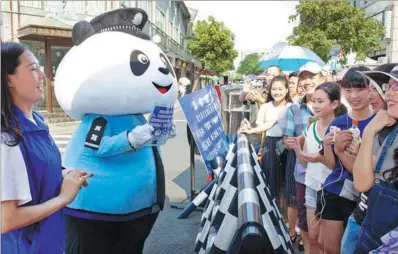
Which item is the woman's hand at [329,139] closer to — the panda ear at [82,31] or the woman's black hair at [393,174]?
the woman's black hair at [393,174]

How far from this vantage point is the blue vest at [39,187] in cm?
163

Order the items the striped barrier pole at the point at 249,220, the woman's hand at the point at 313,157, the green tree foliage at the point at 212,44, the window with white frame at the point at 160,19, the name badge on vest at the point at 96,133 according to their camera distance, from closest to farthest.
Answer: the striped barrier pole at the point at 249,220 → the name badge on vest at the point at 96,133 → the woman's hand at the point at 313,157 → the window with white frame at the point at 160,19 → the green tree foliage at the point at 212,44

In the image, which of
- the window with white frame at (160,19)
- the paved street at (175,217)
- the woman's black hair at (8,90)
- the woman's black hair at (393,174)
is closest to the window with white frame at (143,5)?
the window with white frame at (160,19)

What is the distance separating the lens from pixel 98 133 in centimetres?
262

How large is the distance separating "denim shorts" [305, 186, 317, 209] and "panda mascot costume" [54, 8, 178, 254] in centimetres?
117

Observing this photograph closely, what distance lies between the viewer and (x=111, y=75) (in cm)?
262

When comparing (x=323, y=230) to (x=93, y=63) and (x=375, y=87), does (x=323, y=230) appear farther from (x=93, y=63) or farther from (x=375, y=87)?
(x=93, y=63)

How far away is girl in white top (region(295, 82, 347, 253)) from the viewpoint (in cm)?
294

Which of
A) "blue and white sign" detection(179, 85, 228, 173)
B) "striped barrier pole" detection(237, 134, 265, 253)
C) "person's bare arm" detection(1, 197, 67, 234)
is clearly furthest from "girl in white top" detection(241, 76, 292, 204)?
"person's bare arm" detection(1, 197, 67, 234)

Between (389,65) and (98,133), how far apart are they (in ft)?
6.11

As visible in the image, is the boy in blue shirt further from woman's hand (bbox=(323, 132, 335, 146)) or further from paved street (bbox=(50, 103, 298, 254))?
paved street (bbox=(50, 103, 298, 254))

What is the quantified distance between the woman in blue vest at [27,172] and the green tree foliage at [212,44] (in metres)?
30.0

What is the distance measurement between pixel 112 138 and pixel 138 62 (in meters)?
0.58

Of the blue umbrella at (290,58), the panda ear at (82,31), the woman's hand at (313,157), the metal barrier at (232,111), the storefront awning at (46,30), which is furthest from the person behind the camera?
the storefront awning at (46,30)
